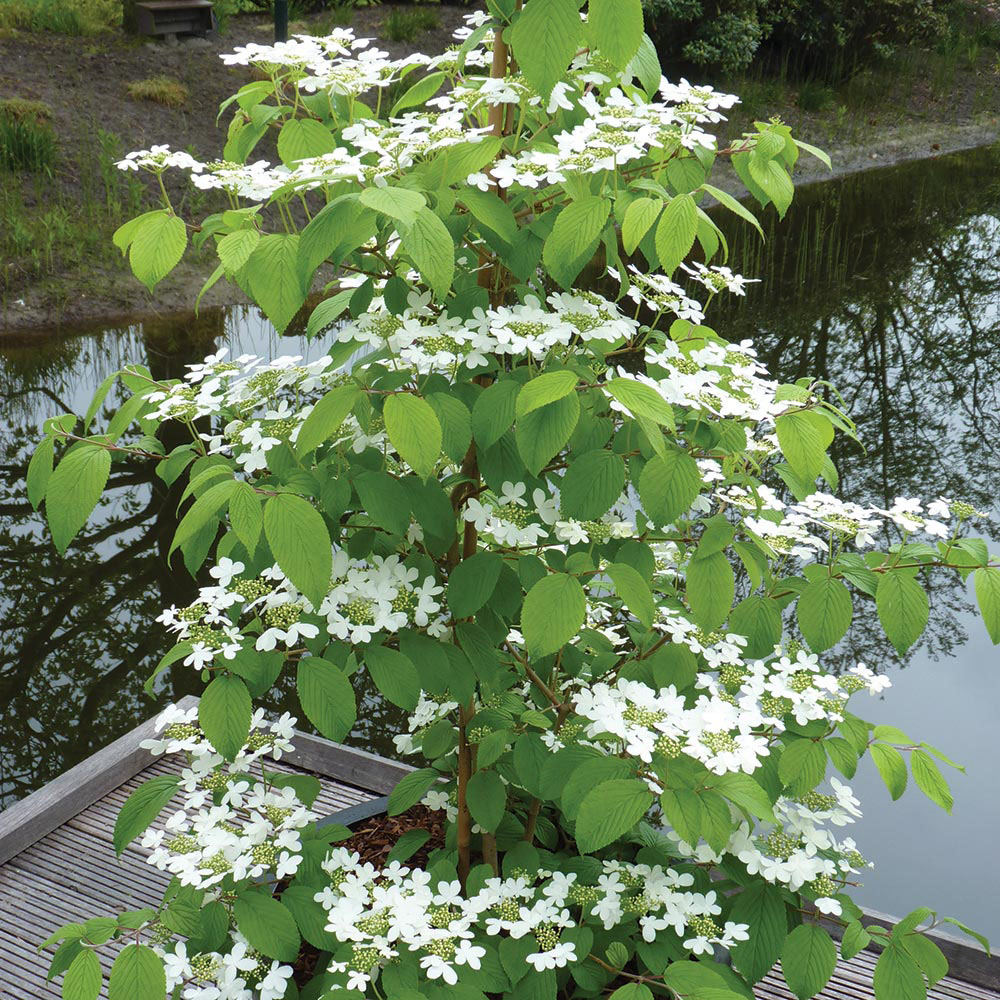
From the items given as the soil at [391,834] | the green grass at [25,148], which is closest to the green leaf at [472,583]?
the soil at [391,834]

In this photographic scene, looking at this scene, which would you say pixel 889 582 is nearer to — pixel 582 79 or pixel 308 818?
pixel 582 79

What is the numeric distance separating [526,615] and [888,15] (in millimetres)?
10991

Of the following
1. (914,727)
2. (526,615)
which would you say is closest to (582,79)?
(526,615)

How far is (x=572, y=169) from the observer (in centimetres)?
110

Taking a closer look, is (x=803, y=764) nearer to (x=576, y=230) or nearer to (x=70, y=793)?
(x=576, y=230)

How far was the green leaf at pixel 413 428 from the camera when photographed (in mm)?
1040

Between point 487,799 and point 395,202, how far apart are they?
0.86 m

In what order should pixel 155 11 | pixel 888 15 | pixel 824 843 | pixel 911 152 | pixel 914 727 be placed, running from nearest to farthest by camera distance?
pixel 824 843 → pixel 914 727 → pixel 155 11 → pixel 911 152 → pixel 888 15

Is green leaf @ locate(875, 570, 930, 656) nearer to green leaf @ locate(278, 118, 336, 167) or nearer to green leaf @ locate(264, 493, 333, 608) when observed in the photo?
green leaf @ locate(264, 493, 333, 608)

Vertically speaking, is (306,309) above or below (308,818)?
below

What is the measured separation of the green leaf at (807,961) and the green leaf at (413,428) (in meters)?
0.74

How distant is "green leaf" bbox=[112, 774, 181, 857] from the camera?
4.03 ft

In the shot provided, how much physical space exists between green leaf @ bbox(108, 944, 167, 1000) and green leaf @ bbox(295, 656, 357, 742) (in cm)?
33

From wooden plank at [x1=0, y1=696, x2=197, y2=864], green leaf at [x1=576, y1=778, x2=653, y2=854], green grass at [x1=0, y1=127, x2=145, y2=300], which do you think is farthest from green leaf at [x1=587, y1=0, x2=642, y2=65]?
green grass at [x1=0, y1=127, x2=145, y2=300]
